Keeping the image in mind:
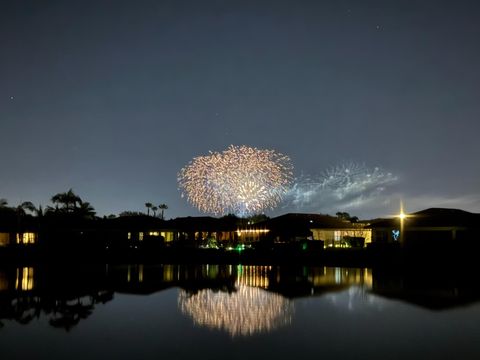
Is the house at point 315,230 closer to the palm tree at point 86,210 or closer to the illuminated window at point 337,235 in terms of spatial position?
the illuminated window at point 337,235

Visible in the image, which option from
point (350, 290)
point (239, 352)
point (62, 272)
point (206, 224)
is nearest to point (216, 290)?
point (350, 290)

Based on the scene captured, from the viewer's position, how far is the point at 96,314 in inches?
580

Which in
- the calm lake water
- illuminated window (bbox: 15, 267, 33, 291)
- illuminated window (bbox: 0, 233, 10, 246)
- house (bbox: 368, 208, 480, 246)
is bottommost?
the calm lake water

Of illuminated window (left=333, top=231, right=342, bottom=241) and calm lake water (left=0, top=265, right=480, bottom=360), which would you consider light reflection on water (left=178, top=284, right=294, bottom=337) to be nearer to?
calm lake water (left=0, top=265, right=480, bottom=360)

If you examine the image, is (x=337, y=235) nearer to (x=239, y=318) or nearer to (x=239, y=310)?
(x=239, y=310)

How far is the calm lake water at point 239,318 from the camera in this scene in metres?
10.6

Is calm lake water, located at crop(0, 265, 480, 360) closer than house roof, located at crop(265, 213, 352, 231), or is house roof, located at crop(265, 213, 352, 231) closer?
calm lake water, located at crop(0, 265, 480, 360)

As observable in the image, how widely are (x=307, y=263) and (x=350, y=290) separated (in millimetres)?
13865

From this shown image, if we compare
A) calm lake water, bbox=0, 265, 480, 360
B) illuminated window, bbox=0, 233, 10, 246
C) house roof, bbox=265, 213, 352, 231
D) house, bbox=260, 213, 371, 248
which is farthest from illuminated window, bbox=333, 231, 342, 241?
illuminated window, bbox=0, 233, 10, 246

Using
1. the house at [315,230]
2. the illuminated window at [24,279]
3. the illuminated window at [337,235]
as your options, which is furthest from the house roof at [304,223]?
the illuminated window at [24,279]

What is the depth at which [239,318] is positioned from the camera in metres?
13.8

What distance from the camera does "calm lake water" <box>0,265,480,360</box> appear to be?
10.6 metres

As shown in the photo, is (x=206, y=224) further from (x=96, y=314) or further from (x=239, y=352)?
(x=239, y=352)

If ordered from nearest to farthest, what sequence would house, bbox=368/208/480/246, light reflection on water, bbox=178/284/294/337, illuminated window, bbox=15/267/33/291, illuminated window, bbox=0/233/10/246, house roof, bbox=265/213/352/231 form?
light reflection on water, bbox=178/284/294/337, illuminated window, bbox=15/267/33/291, house, bbox=368/208/480/246, house roof, bbox=265/213/352/231, illuminated window, bbox=0/233/10/246
